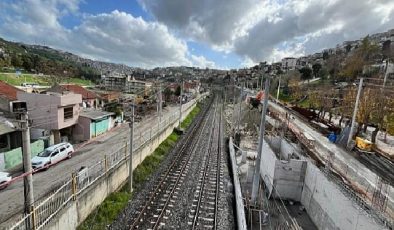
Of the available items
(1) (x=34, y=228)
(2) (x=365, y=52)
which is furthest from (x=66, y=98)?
(2) (x=365, y=52)

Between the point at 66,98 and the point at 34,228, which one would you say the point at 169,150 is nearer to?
the point at 66,98

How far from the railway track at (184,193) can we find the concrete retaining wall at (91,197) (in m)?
2.12

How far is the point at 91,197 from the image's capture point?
1278 centimetres

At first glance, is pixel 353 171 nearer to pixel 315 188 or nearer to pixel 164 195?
pixel 315 188

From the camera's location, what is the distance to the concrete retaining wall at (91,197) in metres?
10.4

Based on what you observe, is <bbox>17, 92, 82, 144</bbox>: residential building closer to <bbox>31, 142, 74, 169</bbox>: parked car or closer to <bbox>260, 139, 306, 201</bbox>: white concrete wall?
<bbox>31, 142, 74, 169</bbox>: parked car

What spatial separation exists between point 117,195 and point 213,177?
7.49 metres

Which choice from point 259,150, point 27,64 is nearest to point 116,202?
point 259,150

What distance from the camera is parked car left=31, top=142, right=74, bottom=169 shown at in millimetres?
17766

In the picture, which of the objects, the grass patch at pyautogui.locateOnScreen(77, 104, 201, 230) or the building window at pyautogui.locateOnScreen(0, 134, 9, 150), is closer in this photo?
the grass patch at pyautogui.locateOnScreen(77, 104, 201, 230)

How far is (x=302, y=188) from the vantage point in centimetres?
1702

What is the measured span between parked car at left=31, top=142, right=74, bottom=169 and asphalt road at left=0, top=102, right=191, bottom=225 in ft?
1.33

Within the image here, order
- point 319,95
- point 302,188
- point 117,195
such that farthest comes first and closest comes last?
point 319,95
point 302,188
point 117,195

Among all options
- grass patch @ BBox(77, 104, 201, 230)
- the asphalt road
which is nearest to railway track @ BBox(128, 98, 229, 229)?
grass patch @ BBox(77, 104, 201, 230)
